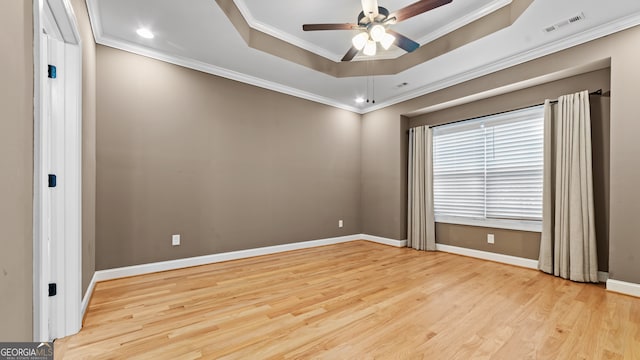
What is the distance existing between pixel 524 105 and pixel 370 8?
270cm

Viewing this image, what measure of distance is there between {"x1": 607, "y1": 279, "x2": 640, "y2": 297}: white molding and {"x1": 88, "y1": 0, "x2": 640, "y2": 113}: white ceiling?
2.58m

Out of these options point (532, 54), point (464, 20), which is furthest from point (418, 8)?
point (532, 54)

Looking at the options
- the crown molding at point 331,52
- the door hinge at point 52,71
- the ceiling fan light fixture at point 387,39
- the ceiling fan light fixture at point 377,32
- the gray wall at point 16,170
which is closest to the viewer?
the gray wall at point 16,170

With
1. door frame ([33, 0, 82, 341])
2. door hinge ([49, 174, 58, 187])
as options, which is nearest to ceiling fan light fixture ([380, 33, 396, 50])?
door frame ([33, 0, 82, 341])

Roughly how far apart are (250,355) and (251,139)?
3041 mm

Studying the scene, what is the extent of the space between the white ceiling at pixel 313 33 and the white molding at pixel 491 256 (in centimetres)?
261

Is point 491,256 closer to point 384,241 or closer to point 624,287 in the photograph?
point 624,287

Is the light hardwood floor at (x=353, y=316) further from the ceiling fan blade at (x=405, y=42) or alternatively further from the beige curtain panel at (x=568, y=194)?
the ceiling fan blade at (x=405, y=42)

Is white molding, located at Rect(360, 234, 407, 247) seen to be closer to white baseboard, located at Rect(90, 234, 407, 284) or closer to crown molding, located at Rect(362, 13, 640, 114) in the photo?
white baseboard, located at Rect(90, 234, 407, 284)

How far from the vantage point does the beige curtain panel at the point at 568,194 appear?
301cm

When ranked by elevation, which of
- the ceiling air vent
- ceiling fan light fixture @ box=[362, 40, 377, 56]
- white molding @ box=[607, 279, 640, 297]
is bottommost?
white molding @ box=[607, 279, 640, 297]

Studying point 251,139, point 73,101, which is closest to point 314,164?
point 251,139

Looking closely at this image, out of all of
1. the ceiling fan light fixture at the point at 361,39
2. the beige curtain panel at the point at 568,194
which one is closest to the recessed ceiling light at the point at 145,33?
the ceiling fan light fixture at the point at 361,39

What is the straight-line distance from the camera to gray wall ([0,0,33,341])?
837 mm
